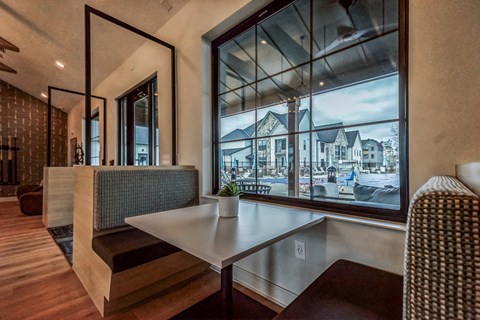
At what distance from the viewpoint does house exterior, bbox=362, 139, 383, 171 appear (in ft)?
4.56

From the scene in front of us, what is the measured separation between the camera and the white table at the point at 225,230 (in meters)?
0.85

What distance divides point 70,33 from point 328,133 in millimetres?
4090

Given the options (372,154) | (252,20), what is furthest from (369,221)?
(252,20)

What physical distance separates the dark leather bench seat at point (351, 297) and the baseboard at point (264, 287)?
0.63m

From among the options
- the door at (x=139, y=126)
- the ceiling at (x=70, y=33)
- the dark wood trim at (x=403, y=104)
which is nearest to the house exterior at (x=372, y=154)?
the dark wood trim at (x=403, y=104)

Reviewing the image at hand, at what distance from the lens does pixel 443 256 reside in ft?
1.61

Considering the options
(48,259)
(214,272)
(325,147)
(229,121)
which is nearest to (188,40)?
(229,121)

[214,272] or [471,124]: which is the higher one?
[471,124]

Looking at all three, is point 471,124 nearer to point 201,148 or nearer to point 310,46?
point 310,46

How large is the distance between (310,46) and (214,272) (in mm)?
2137

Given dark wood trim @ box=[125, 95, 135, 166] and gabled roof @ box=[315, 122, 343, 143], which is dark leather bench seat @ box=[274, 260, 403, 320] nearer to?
gabled roof @ box=[315, 122, 343, 143]

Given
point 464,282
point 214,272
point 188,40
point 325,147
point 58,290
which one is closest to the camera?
point 464,282

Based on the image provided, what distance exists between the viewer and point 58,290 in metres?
1.83

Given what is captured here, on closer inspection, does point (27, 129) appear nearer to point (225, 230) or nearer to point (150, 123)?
point (150, 123)
